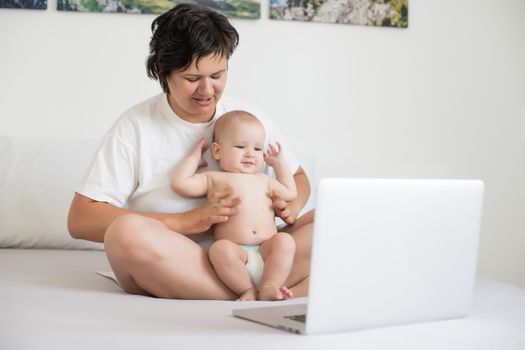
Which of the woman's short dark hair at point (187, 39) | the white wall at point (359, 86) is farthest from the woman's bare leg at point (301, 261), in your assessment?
the white wall at point (359, 86)

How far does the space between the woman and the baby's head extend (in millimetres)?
72

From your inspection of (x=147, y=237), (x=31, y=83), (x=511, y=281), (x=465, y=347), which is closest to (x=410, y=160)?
(x=511, y=281)

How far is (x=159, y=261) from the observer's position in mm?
1672

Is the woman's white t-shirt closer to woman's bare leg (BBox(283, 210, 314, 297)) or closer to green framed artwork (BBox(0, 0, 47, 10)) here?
woman's bare leg (BBox(283, 210, 314, 297))

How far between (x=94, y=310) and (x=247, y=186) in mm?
509

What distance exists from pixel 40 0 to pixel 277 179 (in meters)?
1.30

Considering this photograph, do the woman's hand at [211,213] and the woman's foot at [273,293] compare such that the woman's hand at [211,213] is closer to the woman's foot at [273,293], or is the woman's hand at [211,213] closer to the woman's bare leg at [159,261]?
the woman's bare leg at [159,261]

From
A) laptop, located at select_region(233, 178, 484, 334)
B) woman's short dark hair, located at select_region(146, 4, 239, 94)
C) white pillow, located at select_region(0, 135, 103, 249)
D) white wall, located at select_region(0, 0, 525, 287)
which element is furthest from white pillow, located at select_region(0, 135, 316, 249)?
laptop, located at select_region(233, 178, 484, 334)

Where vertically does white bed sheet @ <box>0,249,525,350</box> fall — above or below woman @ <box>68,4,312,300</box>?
below

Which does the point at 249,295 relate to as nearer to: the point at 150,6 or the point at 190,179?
the point at 190,179

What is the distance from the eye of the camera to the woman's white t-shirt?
1927 mm

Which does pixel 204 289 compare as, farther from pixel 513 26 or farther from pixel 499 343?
pixel 513 26

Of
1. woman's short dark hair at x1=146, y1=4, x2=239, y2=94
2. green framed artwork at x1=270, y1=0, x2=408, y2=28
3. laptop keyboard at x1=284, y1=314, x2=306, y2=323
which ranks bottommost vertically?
laptop keyboard at x1=284, y1=314, x2=306, y2=323

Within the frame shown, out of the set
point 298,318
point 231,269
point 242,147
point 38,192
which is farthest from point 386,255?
point 38,192
